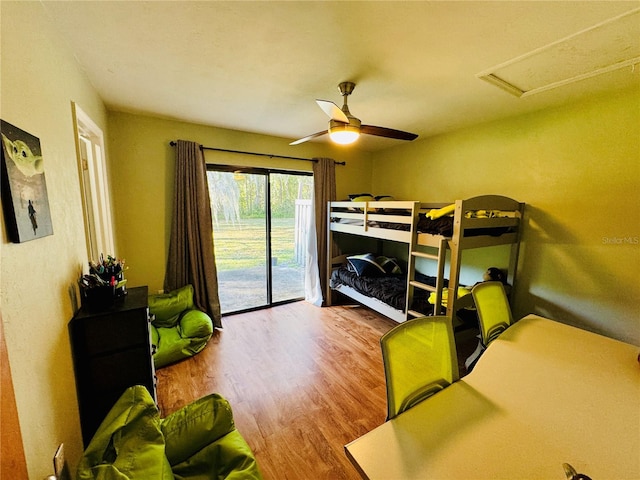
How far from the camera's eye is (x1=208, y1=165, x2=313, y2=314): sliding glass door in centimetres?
341

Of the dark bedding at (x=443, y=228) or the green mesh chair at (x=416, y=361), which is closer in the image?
the green mesh chair at (x=416, y=361)

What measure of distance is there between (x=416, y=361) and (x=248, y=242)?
9.52ft

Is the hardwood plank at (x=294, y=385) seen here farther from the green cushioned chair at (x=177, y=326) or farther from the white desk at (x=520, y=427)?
the white desk at (x=520, y=427)

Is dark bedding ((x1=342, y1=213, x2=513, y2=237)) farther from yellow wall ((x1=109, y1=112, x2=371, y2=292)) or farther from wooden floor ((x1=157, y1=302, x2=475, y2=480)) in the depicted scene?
yellow wall ((x1=109, y1=112, x2=371, y2=292))

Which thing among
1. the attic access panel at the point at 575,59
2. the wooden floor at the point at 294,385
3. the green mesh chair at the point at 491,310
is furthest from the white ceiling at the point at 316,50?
the wooden floor at the point at 294,385

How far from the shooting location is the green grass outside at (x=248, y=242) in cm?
345

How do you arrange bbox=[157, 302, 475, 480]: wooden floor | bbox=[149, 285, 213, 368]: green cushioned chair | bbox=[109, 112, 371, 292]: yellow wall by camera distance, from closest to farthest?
bbox=[157, 302, 475, 480]: wooden floor
bbox=[149, 285, 213, 368]: green cushioned chair
bbox=[109, 112, 371, 292]: yellow wall

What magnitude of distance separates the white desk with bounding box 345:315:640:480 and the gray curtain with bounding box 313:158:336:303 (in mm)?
2714

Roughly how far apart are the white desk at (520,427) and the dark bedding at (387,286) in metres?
1.28

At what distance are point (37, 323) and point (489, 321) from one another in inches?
93.6

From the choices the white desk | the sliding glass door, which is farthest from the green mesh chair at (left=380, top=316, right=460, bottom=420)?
the sliding glass door

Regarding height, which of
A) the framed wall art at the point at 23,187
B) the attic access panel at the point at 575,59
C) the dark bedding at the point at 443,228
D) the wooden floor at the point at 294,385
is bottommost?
the wooden floor at the point at 294,385

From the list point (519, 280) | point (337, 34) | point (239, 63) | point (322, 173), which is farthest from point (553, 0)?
point (322, 173)

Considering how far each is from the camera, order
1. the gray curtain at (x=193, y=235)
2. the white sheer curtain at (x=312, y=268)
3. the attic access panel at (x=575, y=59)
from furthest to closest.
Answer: the white sheer curtain at (x=312, y=268)
the gray curtain at (x=193, y=235)
the attic access panel at (x=575, y=59)
